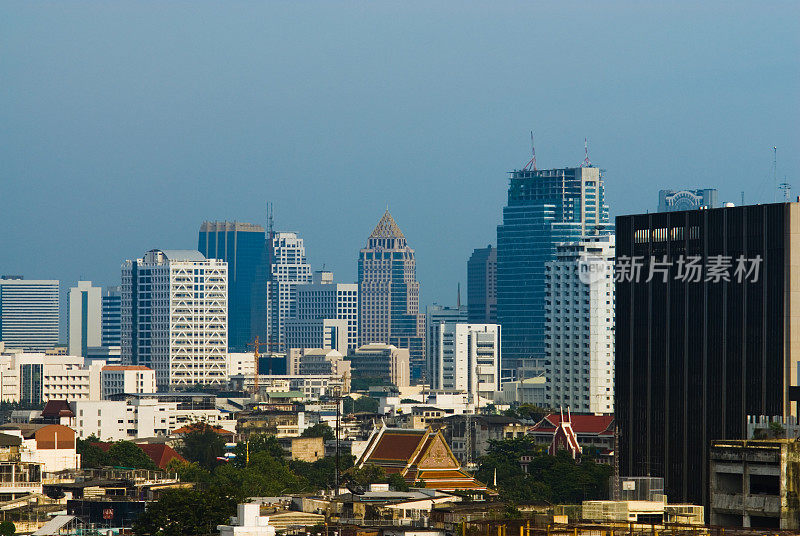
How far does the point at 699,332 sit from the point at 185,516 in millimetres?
58050

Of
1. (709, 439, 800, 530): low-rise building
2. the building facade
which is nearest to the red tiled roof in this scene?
the building facade

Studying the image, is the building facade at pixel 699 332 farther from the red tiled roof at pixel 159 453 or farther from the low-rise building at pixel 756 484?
the red tiled roof at pixel 159 453

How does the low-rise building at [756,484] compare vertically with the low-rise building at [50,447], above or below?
above

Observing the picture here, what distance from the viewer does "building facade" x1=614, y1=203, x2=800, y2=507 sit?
13188 cm

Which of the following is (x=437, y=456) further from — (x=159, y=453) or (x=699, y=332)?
(x=699, y=332)

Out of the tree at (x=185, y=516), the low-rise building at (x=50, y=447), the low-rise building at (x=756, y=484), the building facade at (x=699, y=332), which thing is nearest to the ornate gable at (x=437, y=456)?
the building facade at (x=699, y=332)

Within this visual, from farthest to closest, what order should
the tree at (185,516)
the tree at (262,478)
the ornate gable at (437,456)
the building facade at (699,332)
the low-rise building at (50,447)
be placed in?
the ornate gable at (437,456) → the low-rise building at (50,447) → the tree at (262,478) → the building facade at (699,332) → the tree at (185,516)

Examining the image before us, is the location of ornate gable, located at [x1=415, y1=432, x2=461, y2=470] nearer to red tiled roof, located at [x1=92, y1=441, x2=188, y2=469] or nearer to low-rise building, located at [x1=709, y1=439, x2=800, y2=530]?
red tiled roof, located at [x1=92, y1=441, x2=188, y2=469]

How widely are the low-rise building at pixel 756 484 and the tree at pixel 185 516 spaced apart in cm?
2771

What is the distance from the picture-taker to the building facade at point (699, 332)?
132 metres

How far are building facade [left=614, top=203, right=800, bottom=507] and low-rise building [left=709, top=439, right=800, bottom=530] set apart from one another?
4629 centimetres

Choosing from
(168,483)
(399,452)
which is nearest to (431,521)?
(168,483)

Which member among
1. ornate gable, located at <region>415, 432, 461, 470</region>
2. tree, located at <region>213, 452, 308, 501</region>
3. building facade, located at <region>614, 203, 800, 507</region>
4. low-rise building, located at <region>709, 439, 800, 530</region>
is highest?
building facade, located at <region>614, 203, 800, 507</region>

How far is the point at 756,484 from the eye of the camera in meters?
80.4
